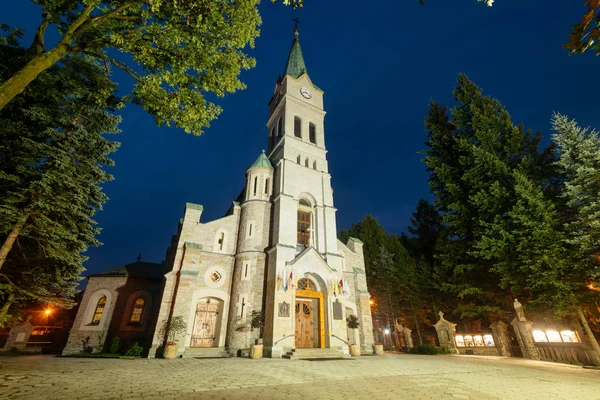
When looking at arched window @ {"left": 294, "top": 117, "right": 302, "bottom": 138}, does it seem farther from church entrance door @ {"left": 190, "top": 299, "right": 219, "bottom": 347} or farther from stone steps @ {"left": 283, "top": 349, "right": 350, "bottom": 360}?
stone steps @ {"left": 283, "top": 349, "right": 350, "bottom": 360}

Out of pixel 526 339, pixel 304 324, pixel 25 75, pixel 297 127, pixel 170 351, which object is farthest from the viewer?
pixel 297 127

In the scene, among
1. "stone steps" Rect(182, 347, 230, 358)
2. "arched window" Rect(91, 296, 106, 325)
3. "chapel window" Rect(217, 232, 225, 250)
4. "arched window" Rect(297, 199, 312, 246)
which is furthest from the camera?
"arched window" Rect(297, 199, 312, 246)

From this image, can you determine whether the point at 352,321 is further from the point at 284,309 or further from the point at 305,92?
the point at 305,92

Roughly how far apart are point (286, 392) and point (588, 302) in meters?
14.2

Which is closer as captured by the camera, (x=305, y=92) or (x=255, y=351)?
(x=255, y=351)

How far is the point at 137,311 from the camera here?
63.2 ft

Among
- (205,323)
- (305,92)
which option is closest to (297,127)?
(305,92)

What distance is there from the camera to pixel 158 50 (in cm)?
754

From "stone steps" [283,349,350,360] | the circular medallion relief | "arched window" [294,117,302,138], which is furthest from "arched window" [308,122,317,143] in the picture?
"stone steps" [283,349,350,360]

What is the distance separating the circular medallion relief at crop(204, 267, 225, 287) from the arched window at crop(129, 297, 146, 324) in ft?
25.9

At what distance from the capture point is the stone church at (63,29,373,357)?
14516 mm

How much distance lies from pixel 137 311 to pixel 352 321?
15837 millimetres

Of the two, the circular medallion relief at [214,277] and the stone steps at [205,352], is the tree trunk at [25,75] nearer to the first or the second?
the circular medallion relief at [214,277]

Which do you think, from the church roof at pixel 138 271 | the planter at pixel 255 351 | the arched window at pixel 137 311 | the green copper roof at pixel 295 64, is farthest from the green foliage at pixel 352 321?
the green copper roof at pixel 295 64
